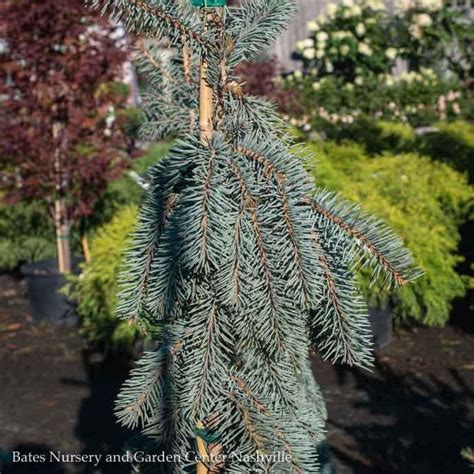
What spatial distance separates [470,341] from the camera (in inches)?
263

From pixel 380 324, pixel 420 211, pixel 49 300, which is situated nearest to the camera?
pixel 380 324

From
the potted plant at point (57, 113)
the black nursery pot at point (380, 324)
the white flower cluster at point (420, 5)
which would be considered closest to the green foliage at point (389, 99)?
the white flower cluster at point (420, 5)

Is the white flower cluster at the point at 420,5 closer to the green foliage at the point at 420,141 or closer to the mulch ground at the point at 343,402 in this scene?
the green foliage at the point at 420,141

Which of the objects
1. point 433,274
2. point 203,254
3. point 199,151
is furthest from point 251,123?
point 433,274

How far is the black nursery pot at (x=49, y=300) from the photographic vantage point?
716 cm

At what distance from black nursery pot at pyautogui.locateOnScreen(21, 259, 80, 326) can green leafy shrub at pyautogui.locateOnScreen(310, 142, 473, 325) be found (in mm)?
2289

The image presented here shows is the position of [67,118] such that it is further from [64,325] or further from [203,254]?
[203,254]

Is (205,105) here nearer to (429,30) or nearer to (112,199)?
(112,199)

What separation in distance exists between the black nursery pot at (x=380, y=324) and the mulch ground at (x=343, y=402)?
0.30ft

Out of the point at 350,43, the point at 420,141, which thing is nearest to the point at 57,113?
the point at 420,141

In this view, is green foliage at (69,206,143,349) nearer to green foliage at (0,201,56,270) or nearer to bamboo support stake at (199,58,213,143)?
green foliage at (0,201,56,270)

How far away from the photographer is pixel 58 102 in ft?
23.1

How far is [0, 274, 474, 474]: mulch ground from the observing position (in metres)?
4.59

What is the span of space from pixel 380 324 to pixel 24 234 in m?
3.76
